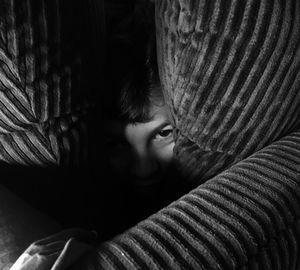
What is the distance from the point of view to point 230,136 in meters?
0.51

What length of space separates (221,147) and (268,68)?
0.11m

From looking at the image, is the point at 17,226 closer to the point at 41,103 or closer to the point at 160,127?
the point at 41,103

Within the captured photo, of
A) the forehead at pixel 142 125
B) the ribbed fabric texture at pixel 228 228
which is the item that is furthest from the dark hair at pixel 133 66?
the ribbed fabric texture at pixel 228 228

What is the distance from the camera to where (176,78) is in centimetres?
49

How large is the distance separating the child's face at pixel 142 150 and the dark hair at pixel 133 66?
0.19ft

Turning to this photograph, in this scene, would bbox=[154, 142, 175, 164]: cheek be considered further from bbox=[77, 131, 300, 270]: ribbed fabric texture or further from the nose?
bbox=[77, 131, 300, 270]: ribbed fabric texture

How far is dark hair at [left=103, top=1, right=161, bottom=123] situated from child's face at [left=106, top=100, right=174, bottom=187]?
59mm

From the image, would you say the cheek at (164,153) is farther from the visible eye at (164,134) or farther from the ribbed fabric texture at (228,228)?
the ribbed fabric texture at (228,228)

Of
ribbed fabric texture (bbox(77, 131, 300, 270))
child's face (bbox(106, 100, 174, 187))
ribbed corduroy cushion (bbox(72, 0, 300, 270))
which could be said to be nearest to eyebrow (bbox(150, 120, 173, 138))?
child's face (bbox(106, 100, 174, 187))

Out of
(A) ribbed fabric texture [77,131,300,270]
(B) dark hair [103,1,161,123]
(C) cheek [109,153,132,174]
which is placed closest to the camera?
(A) ribbed fabric texture [77,131,300,270]

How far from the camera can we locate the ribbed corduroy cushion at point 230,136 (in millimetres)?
374

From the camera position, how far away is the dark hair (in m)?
0.59

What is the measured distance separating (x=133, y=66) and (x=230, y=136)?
17cm

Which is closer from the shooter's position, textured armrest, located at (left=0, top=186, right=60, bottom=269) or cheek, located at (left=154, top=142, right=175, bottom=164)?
textured armrest, located at (left=0, top=186, right=60, bottom=269)
